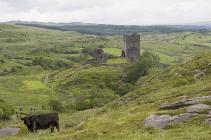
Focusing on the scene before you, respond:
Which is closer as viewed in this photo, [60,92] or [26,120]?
[26,120]

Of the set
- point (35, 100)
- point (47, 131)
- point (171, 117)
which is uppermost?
point (171, 117)

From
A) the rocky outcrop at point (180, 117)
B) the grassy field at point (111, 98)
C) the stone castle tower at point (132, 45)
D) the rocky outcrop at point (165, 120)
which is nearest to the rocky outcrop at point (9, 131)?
the grassy field at point (111, 98)

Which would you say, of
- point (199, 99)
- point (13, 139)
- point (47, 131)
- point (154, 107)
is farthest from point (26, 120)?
point (199, 99)

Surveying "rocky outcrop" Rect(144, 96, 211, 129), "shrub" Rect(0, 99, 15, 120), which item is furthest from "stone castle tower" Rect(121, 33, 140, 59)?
"rocky outcrop" Rect(144, 96, 211, 129)

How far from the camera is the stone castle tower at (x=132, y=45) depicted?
187 meters

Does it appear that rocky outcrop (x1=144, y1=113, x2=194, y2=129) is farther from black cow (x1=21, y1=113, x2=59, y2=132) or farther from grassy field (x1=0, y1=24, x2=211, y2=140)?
black cow (x1=21, y1=113, x2=59, y2=132)

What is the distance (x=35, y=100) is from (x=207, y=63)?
9779 centimetres

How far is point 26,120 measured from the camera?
136 ft

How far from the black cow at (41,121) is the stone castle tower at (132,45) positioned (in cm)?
14545

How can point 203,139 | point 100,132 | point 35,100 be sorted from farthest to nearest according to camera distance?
point 35,100 < point 100,132 < point 203,139

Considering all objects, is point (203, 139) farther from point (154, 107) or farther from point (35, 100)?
point (35, 100)

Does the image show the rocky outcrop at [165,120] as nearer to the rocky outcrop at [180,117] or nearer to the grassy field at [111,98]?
the rocky outcrop at [180,117]

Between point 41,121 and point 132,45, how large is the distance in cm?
14962

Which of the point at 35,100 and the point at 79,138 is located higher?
the point at 79,138
